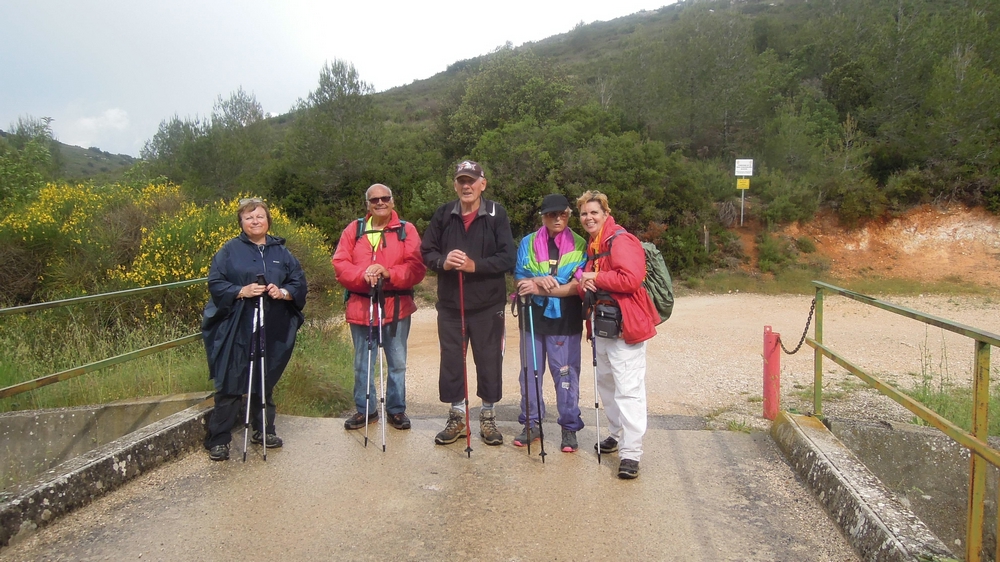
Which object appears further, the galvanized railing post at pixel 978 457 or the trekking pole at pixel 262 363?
the trekking pole at pixel 262 363

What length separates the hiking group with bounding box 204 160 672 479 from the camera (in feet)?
13.9

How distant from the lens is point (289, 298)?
464cm

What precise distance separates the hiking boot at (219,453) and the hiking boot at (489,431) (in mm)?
1777

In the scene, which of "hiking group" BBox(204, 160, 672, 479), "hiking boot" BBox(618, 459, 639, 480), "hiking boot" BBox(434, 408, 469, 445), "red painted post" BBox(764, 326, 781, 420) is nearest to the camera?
"hiking boot" BBox(618, 459, 639, 480)

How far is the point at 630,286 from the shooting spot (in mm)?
4059

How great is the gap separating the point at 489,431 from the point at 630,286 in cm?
153

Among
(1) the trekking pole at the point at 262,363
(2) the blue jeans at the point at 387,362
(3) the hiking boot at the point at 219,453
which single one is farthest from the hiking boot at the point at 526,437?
(3) the hiking boot at the point at 219,453

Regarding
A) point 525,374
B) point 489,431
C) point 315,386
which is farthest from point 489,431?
point 315,386

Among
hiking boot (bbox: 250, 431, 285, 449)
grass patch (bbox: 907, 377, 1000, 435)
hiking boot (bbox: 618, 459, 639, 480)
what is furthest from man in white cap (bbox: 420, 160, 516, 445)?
grass patch (bbox: 907, 377, 1000, 435)

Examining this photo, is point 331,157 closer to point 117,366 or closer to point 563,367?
point 117,366

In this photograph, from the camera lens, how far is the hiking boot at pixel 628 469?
403cm

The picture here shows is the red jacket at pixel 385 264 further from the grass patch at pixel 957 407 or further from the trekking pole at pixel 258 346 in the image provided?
the grass patch at pixel 957 407

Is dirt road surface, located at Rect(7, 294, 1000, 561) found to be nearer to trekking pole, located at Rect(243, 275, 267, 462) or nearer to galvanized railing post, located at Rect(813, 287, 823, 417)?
trekking pole, located at Rect(243, 275, 267, 462)

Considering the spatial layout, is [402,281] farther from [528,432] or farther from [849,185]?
[849,185]
